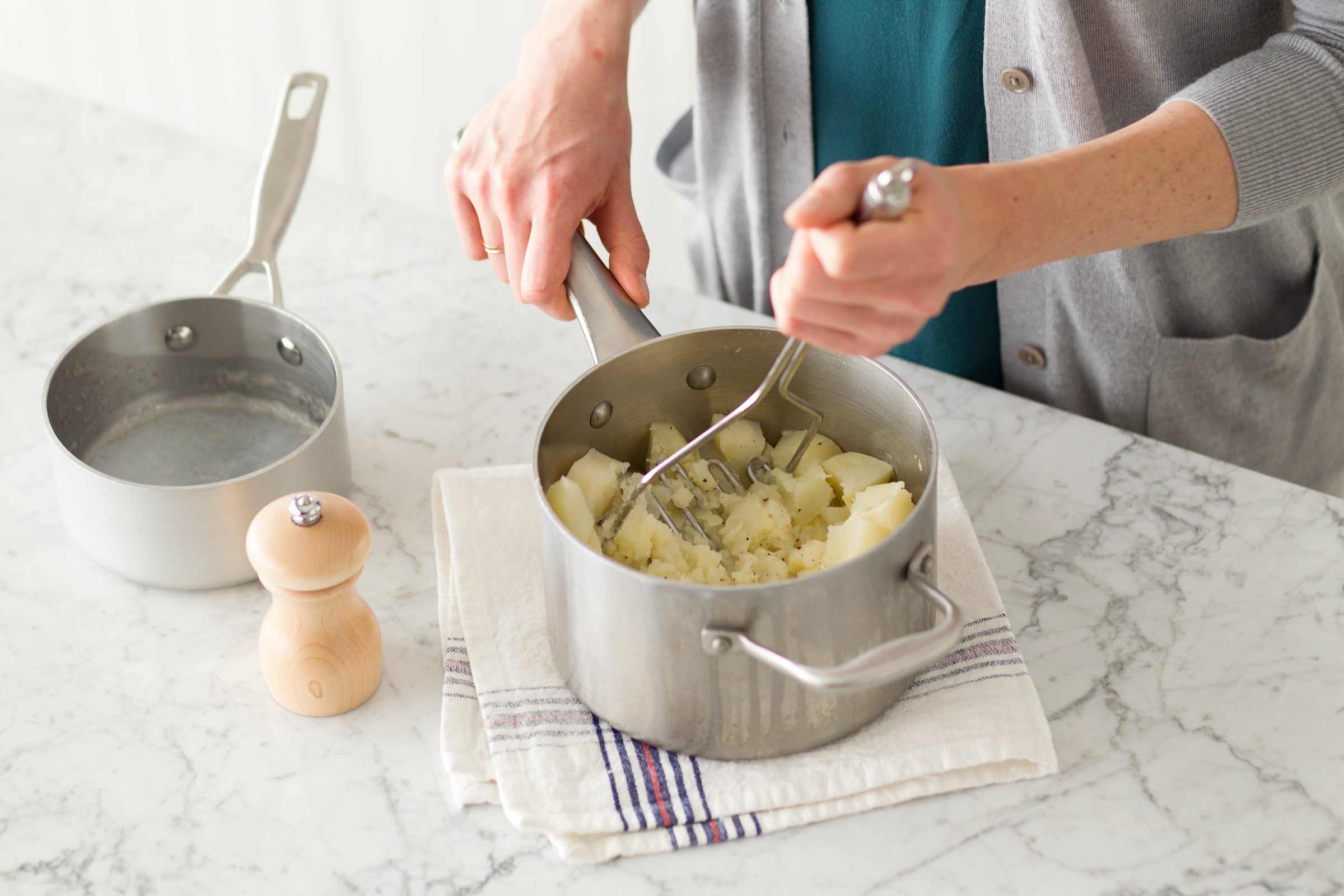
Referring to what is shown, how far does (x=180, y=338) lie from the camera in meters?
1.02

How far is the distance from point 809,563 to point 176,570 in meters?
0.46

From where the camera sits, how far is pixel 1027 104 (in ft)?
3.44

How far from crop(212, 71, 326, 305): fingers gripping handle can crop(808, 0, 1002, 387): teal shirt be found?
473 mm

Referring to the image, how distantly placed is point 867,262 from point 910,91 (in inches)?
21.9

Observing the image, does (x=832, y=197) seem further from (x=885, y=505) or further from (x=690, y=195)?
(x=690, y=195)

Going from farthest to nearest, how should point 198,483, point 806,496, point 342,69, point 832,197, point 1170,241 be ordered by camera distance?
1. point 342,69
2. point 1170,241
3. point 198,483
4. point 806,496
5. point 832,197

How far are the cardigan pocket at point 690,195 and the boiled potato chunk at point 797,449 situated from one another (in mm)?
536

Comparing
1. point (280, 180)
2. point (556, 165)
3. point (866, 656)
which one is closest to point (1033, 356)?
point (556, 165)

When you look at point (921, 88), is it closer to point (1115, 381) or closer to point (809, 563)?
point (1115, 381)

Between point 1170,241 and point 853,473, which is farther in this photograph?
point 1170,241

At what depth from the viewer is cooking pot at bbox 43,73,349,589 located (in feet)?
2.88

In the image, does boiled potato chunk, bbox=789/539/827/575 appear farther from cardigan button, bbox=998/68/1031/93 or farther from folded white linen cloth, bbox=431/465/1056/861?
cardigan button, bbox=998/68/1031/93

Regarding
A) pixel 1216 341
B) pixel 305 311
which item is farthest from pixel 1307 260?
pixel 305 311

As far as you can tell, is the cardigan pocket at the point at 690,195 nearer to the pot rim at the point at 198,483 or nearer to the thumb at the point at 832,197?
the pot rim at the point at 198,483
